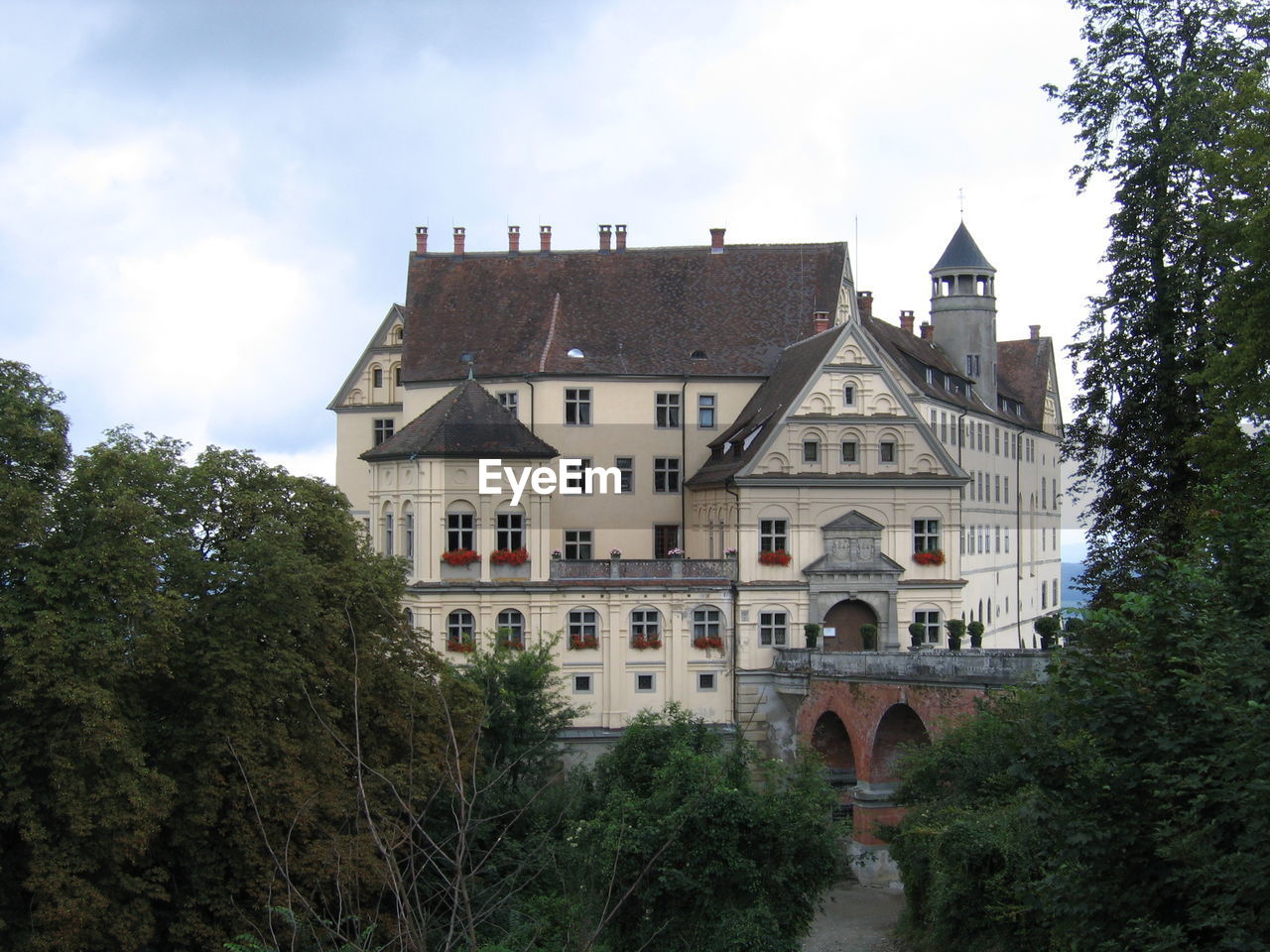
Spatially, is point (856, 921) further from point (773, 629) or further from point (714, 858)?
point (773, 629)

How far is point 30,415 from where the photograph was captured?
25875 millimetres

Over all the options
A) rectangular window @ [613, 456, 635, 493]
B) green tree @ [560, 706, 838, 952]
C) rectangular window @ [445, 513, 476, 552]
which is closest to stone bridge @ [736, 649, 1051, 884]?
green tree @ [560, 706, 838, 952]

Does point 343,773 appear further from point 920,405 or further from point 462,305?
Answer: point 920,405

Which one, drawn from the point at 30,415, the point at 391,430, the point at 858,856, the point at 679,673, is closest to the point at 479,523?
the point at 679,673

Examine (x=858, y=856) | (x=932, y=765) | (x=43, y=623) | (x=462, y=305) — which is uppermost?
(x=462, y=305)

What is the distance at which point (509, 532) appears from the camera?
4312 centimetres

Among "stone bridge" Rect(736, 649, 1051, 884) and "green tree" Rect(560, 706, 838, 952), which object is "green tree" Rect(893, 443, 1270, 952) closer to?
"green tree" Rect(560, 706, 838, 952)

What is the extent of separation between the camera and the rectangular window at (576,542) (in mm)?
47531

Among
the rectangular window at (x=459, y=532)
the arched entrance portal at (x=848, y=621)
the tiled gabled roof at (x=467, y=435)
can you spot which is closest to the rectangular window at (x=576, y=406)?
the tiled gabled roof at (x=467, y=435)

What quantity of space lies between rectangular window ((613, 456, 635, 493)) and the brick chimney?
40.1 feet

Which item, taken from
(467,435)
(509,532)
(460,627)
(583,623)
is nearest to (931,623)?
(583,623)

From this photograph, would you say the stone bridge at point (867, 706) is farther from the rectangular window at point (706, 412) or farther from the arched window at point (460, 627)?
the rectangular window at point (706, 412)

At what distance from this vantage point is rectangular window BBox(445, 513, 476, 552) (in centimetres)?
4281

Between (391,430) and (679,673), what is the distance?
1522 centimetres
